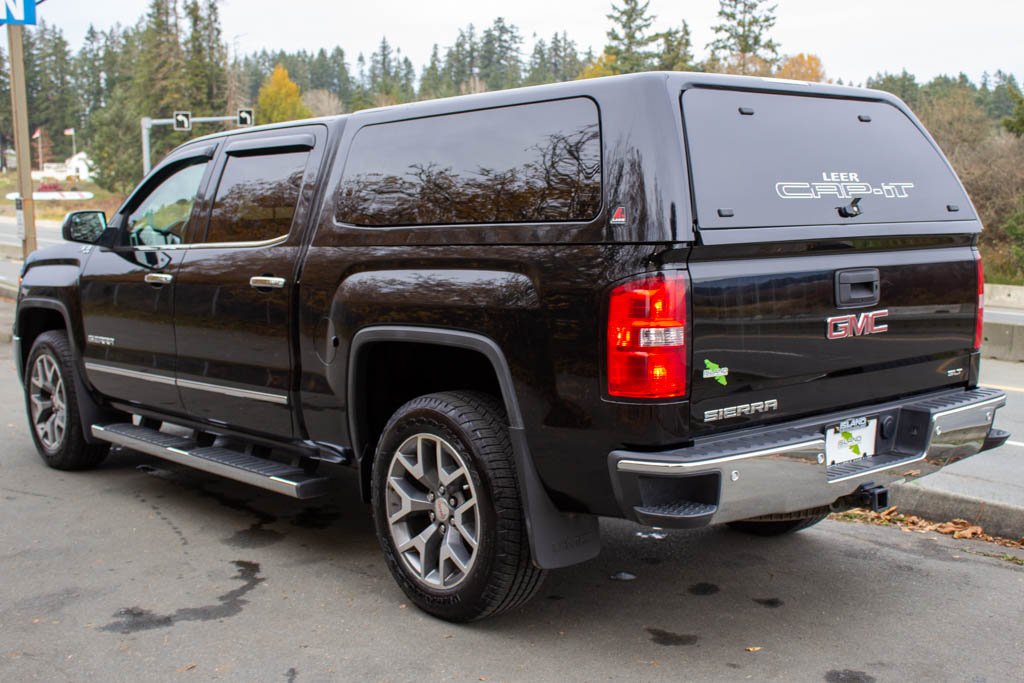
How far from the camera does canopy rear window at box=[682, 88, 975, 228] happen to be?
11.7ft

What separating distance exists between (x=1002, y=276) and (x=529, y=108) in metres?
25.5

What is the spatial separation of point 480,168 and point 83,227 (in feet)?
10.9

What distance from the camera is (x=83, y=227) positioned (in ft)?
20.5

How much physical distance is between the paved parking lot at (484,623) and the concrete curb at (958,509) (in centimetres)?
17

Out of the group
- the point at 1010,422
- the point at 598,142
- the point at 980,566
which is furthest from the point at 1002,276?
the point at 598,142

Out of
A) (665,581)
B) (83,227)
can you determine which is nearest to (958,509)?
(665,581)

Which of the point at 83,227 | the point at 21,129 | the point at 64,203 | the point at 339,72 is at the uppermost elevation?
the point at 339,72

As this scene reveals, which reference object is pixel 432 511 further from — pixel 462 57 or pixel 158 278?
pixel 462 57

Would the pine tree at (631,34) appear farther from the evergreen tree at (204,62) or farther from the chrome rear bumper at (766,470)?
the chrome rear bumper at (766,470)

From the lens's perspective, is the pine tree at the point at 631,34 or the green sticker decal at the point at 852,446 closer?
the green sticker decal at the point at 852,446

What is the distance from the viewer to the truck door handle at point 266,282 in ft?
15.5

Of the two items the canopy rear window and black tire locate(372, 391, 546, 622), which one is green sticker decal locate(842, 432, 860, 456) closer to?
the canopy rear window

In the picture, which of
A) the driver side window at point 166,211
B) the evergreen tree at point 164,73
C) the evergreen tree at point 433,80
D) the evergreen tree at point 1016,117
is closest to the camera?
→ the driver side window at point 166,211

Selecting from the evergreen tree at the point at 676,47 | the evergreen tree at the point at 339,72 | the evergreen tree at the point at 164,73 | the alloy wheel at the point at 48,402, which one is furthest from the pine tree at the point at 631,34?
the evergreen tree at the point at 339,72
